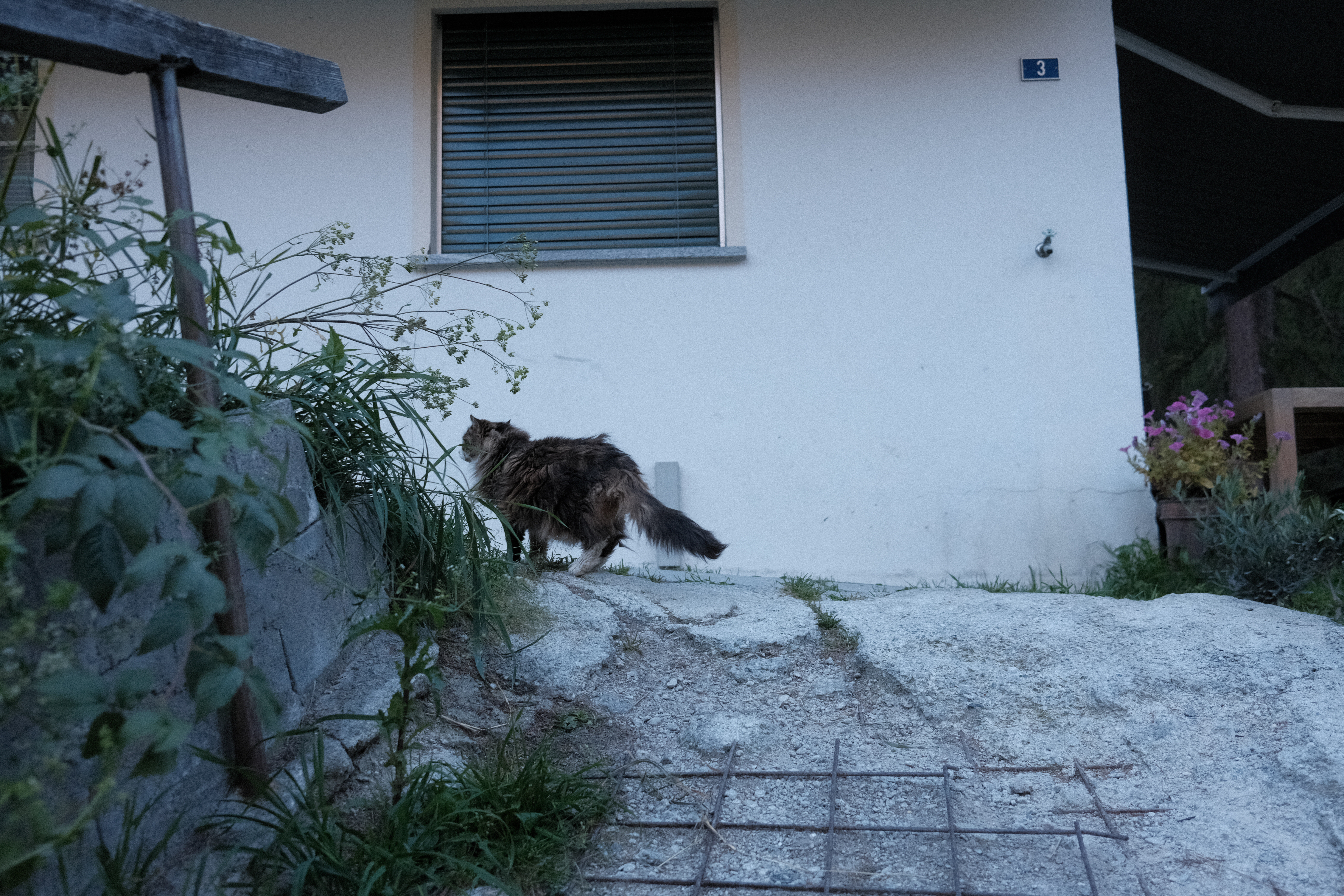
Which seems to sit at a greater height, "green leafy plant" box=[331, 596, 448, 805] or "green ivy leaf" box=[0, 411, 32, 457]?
"green ivy leaf" box=[0, 411, 32, 457]

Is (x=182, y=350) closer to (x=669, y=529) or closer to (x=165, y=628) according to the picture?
(x=165, y=628)

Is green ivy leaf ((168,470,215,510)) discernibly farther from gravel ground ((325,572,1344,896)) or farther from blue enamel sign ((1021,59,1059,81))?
blue enamel sign ((1021,59,1059,81))

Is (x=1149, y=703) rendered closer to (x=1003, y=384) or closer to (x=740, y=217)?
(x=1003, y=384)

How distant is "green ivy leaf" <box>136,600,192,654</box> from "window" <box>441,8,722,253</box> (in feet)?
13.4

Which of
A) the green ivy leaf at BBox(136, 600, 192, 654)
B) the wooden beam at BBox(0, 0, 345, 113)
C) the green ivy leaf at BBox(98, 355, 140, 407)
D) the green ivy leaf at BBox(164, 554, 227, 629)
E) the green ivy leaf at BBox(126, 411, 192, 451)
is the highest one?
the wooden beam at BBox(0, 0, 345, 113)

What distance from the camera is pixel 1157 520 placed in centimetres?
485

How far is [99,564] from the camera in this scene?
4.50 feet

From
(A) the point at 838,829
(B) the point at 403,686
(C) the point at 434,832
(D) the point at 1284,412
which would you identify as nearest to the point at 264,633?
(B) the point at 403,686

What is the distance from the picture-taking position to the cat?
383 centimetres

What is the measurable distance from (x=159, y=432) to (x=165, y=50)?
0.99 meters

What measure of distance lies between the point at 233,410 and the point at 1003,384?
380 cm

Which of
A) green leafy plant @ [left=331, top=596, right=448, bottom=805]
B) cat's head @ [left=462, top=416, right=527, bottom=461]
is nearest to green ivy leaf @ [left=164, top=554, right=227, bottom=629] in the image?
green leafy plant @ [left=331, top=596, right=448, bottom=805]

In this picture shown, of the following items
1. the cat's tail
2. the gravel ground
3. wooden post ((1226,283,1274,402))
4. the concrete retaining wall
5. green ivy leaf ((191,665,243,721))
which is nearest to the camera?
green ivy leaf ((191,665,243,721))

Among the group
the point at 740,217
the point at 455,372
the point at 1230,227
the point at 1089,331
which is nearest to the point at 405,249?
the point at 455,372
